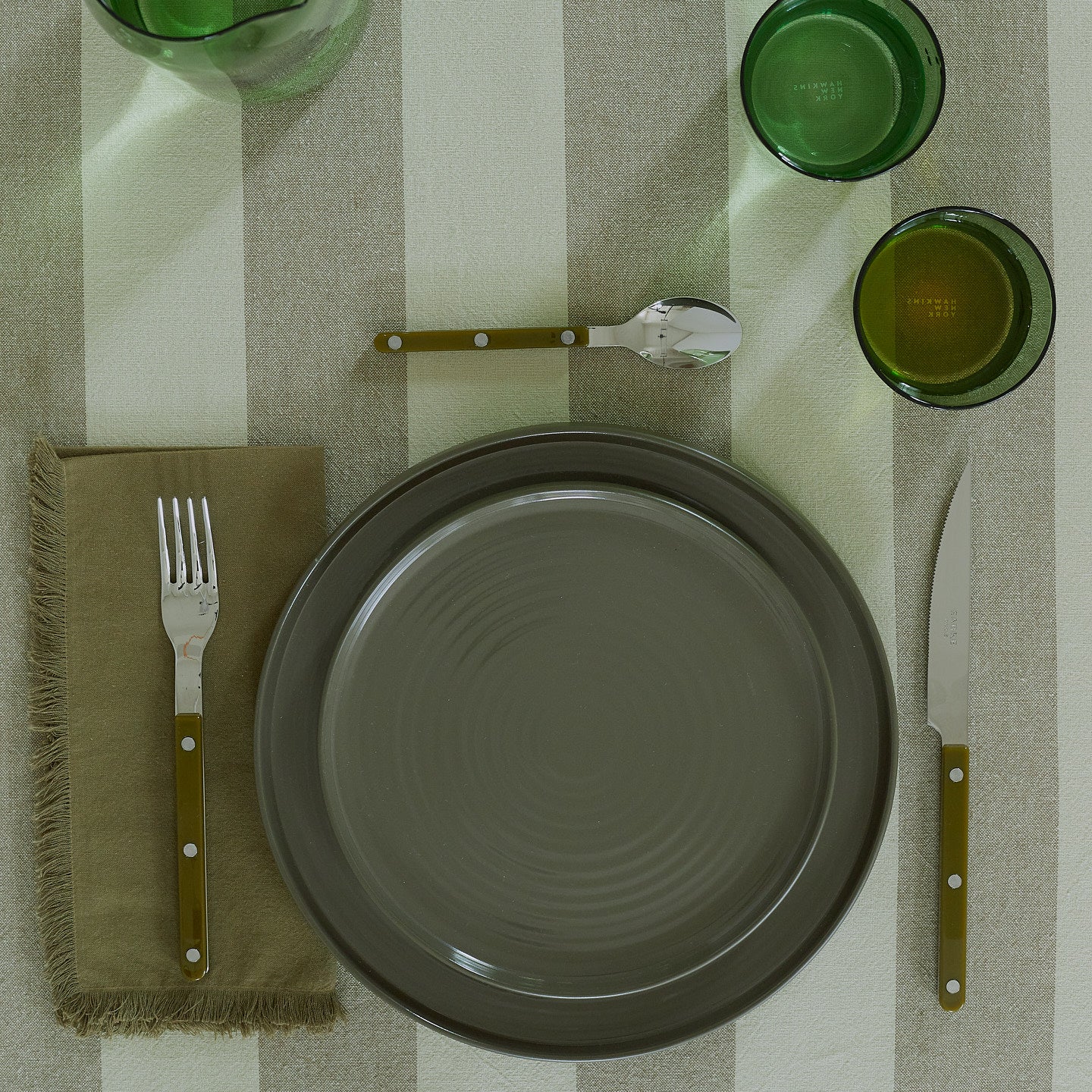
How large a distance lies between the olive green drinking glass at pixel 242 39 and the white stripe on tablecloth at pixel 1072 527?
543 millimetres

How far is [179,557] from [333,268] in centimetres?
25

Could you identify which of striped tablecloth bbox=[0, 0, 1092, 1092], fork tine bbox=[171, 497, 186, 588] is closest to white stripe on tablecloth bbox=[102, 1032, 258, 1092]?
striped tablecloth bbox=[0, 0, 1092, 1092]

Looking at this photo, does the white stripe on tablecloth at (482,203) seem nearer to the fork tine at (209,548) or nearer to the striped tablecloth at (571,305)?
the striped tablecloth at (571,305)

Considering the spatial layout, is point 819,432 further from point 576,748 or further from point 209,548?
point 209,548

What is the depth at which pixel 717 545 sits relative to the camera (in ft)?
1.96

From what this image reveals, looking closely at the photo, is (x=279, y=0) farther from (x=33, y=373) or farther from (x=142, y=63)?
(x=33, y=373)

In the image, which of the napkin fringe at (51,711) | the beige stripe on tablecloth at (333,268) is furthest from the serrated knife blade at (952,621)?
the napkin fringe at (51,711)

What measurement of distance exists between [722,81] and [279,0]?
1.09 feet

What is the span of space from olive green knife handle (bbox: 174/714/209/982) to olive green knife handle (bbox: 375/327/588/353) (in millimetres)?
315

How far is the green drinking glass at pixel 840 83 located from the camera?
63cm

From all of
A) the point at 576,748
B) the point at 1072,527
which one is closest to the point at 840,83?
the point at 1072,527

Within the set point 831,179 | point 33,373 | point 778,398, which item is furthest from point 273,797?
point 831,179

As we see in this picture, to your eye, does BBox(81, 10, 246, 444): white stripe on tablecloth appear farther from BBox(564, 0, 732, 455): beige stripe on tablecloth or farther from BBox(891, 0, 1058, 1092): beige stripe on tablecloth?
BBox(891, 0, 1058, 1092): beige stripe on tablecloth

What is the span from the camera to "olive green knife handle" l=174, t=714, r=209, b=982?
62 centimetres
